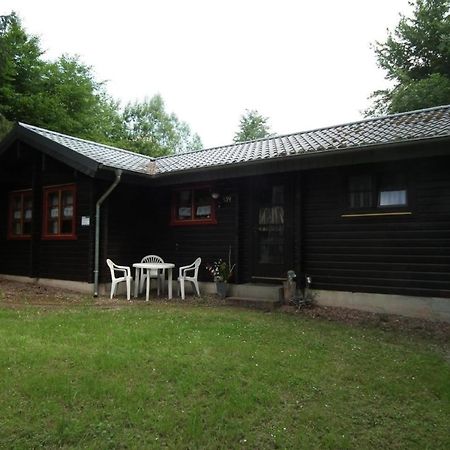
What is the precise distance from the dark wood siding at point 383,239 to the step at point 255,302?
0.84 meters

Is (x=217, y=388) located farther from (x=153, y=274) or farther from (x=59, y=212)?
(x=59, y=212)

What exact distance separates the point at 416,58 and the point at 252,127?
641 inches

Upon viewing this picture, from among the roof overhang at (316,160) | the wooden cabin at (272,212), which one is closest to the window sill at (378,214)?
the wooden cabin at (272,212)

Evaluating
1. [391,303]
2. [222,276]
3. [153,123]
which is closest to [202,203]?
[222,276]

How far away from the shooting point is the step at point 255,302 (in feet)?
22.3

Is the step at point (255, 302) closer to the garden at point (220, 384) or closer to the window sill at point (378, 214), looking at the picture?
the garden at point (220, 384)

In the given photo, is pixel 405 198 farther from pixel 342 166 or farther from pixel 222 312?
pixel 222 312

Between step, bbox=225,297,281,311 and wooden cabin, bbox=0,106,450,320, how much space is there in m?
0.66

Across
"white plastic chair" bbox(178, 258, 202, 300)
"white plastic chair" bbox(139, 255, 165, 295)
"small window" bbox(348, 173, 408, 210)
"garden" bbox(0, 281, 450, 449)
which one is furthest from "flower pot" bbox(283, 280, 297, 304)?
"white plastic chair" bbox(139, 255, 165, 295)

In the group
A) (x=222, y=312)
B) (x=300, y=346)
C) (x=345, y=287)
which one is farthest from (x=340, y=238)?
(x=300, y=346)

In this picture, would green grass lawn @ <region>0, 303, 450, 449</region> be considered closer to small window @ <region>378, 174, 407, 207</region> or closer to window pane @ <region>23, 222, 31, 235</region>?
small window @ <region>378, 174, 407, 207</region>

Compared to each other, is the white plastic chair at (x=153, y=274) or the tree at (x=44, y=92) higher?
the tree at (x=44, y=92)

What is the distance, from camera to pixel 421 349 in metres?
4.53

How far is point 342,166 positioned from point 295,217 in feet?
4.02
